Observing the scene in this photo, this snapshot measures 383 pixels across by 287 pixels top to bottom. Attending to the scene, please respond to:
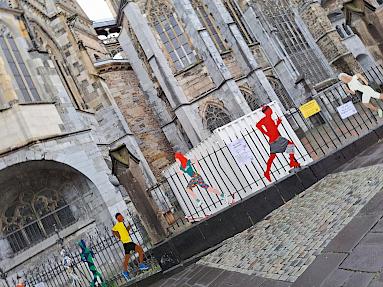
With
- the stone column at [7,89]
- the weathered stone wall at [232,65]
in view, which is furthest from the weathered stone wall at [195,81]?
the stone column at [7,89]

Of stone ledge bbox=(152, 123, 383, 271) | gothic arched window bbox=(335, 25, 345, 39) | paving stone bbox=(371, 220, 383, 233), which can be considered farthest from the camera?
gothic arched window bbox=(335, 25, 345, 39)

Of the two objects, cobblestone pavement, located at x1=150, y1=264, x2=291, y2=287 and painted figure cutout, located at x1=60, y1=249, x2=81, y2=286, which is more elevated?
painted figure cutout, located at x1=60, y1=249, x2=81, y2=286

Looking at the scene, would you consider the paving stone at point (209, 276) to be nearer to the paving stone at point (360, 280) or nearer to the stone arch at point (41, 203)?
the paving stone at point (360, 280)

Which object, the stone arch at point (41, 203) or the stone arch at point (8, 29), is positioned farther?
the stone arch at point (8, 29)

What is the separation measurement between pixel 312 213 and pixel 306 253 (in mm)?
1499

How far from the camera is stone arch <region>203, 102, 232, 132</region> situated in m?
16.5

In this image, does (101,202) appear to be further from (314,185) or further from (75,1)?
(75,1)

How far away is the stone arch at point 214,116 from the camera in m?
16.5

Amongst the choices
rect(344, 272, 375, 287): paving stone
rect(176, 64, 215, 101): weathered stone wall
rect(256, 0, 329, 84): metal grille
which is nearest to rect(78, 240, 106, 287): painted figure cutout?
rect(344, 272, 375, 287): paving stone

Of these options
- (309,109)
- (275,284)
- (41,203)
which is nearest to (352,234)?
(275,284)

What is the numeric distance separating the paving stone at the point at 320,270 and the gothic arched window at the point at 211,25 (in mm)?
15668

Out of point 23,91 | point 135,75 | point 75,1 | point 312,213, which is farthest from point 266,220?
point 75,1

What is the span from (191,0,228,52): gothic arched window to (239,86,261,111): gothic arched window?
2.74m

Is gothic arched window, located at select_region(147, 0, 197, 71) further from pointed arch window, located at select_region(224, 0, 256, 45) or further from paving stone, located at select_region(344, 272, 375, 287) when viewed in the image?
paving stone, located at select_region(344, 272, 375, 287)
